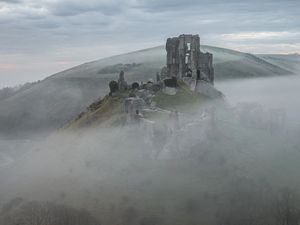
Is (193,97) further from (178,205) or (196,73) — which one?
(178,205)

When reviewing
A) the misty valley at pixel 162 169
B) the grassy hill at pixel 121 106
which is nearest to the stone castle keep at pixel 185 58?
the grassy hill at pixel 121 106

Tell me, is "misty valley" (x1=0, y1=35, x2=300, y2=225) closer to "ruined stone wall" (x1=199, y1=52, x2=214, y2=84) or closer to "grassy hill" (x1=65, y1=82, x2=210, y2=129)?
"grassy hill" (x1=65, y1=82, x2=210, y2=129)

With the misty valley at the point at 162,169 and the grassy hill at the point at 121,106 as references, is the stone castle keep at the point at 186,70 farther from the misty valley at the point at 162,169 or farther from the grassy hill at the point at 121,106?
the misty valley at the point at 162,169

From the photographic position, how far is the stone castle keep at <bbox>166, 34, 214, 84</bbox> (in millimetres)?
118625

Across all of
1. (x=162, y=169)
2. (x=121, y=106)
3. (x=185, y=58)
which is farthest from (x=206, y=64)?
(x=162, y=169)

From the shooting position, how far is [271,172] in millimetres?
80500

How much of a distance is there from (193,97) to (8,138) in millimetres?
110881

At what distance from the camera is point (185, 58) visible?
120 metres

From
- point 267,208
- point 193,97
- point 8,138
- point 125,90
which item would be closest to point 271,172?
point 267,208

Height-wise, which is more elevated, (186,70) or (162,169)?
(186,70)

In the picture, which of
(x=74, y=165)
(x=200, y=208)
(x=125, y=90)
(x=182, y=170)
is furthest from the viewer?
(x=125, y=90)

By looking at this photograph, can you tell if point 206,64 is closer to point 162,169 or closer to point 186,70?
point 186,70

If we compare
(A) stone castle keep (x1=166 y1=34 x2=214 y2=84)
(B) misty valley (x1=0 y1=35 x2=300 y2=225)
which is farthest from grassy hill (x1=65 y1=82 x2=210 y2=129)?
(A) stone castle keep (x1=166 y1=34 x2=214 y2=84)

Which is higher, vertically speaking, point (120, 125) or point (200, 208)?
point (120, 125)
